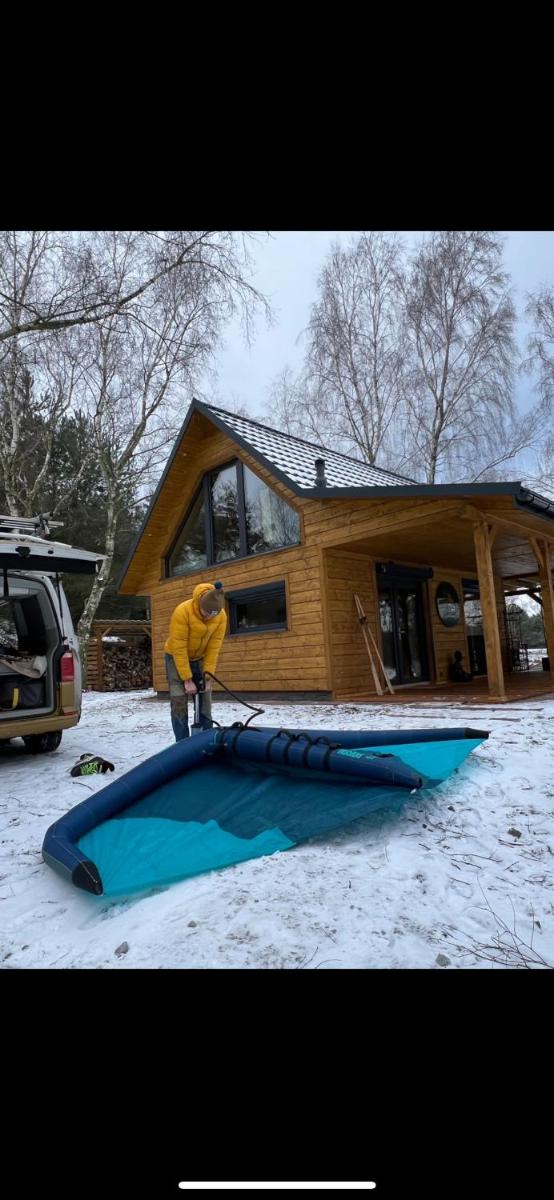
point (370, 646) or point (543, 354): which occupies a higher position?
point (543, 354)

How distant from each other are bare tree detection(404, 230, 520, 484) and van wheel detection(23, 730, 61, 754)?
15.9 metres

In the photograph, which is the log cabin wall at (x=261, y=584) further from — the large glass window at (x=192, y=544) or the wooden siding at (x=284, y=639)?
the large glass window at (x=192, y=544)

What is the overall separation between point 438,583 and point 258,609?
4.21 m

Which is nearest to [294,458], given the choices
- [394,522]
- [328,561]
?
[328,561]

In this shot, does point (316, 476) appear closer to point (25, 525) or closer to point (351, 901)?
point (25, 525)

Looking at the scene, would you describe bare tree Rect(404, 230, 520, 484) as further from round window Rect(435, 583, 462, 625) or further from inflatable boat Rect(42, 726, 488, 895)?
inflatable boat Rect(42, 726, 488, 895)

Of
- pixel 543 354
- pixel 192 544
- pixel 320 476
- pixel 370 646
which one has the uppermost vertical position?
pixel 543 354

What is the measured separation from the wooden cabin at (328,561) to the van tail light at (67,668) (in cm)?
423

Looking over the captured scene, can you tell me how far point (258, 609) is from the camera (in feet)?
34.3

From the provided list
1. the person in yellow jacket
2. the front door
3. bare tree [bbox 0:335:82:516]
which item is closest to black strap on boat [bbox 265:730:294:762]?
the person in yellow jacket
